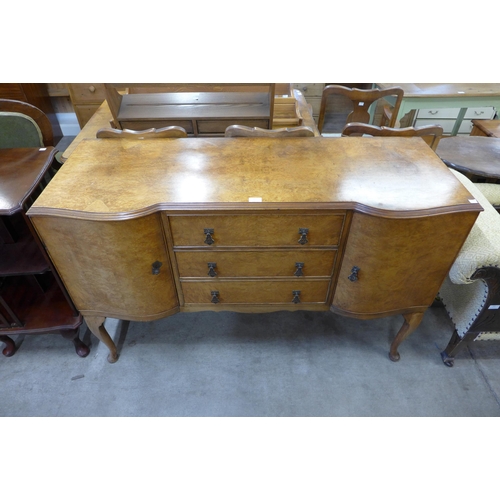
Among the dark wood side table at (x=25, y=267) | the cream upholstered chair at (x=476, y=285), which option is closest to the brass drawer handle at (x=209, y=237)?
the dark wood side table at (x=25, y=267)

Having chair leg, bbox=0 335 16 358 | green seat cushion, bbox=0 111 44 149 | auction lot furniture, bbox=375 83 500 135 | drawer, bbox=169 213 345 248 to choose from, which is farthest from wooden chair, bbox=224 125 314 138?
auction lot furniture, bbox=375 83 500 135

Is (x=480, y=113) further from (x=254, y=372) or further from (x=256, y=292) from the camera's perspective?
(x=254, y=372)

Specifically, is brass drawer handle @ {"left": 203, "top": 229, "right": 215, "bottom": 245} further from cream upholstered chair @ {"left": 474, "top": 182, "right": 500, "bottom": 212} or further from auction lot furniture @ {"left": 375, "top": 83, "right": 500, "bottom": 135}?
auction lot furniture @ {"left": 375, "top": 83, "right": 500, "bottom": 135}

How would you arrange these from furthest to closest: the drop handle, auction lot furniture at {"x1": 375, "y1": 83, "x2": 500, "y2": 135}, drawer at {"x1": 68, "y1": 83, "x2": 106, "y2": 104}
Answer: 1. drawer at {"x1": 68, "y1": 83, "x2": 106, "y2": 104}
2. auction lot furniture at {"x1": 375, "y1": 83, "x2": 500, "y2": 135}
3. the drop handle

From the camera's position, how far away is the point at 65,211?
1.02 metres

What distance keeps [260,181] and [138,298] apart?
2.12ft

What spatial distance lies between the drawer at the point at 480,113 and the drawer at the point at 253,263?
2.56m

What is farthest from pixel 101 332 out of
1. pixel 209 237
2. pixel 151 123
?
pixel 151 123

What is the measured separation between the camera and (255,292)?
1.33m

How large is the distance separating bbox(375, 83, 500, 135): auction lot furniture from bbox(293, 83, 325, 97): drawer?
2.72 feet

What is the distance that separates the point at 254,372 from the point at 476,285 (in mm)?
1075

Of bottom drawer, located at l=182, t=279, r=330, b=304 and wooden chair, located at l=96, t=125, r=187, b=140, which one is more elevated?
wooden chair, located at l=96, t=125, r=187, b=140

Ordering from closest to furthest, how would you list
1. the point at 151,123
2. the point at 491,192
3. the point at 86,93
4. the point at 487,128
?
the point at 491,192 → the point at 151,123 → the point at 487,128 → the point at 86,93

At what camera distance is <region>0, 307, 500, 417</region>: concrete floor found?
148 centimetres
